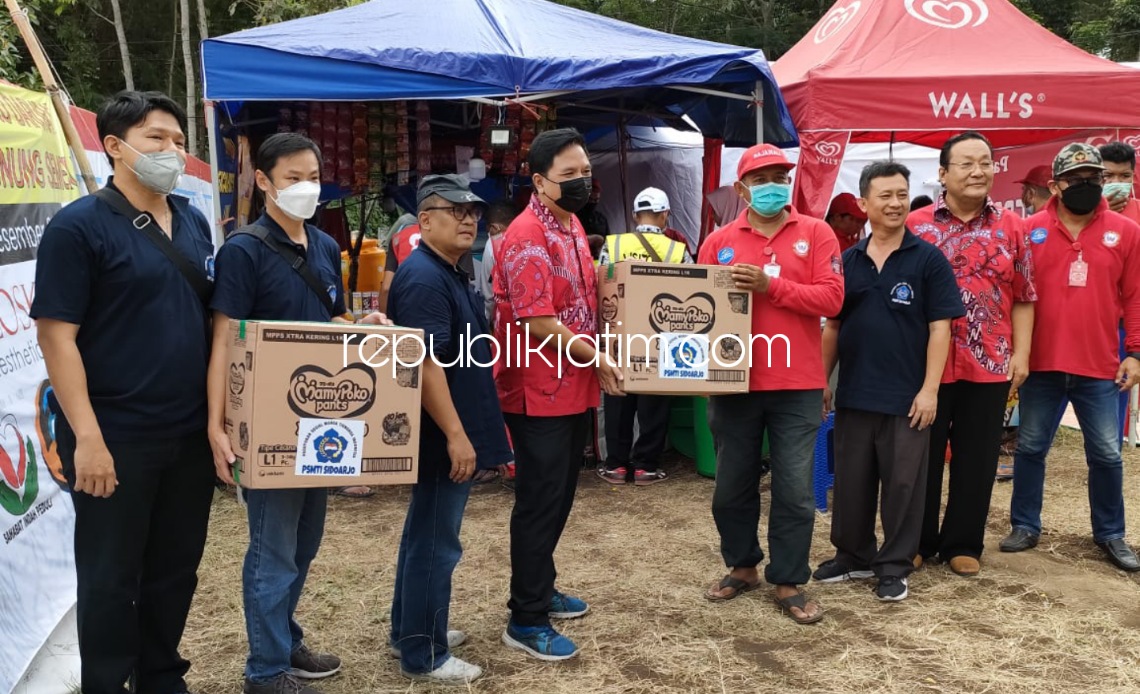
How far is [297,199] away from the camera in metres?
2.78

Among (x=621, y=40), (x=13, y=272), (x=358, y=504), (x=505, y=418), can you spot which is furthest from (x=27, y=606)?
(x=621, y=40)

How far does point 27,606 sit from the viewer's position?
3.30 metres

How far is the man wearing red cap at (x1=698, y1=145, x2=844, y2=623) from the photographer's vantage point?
3.61 meters

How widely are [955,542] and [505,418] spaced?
2.31 m

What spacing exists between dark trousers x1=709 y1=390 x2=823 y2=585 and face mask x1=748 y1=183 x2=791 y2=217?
2.38 feet

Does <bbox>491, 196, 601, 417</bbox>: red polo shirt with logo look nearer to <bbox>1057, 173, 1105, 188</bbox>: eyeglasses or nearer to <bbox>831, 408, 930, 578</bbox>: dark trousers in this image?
<bbox>831, 408, 930, 578</bbox>: dark trousers

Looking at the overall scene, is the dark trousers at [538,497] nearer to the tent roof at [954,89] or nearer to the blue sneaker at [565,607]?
→ the blue sneaker at [565,607]

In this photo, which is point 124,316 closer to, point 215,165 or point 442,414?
point 442,414

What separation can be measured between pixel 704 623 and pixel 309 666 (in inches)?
60.0

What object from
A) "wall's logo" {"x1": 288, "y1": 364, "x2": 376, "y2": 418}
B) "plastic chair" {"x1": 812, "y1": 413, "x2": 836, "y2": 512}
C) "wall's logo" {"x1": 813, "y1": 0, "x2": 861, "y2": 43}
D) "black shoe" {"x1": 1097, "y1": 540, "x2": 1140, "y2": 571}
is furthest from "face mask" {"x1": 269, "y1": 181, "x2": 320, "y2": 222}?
"wall's logo" {"x1": 813, "y1": 0, "x2": 861, "y2": 43}

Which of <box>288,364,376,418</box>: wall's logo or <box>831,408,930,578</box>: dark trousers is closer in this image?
<box>288,364,376,418</box>: wall's logo

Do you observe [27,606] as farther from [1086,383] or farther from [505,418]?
[1086,383]

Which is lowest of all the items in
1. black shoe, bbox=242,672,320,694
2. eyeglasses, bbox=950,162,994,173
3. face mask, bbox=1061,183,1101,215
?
black shoe, bbox=242,672,320,694

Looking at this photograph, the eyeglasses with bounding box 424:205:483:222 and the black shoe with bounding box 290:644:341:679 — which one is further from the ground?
the eyeglasses with bounding box 424:205:483:222
